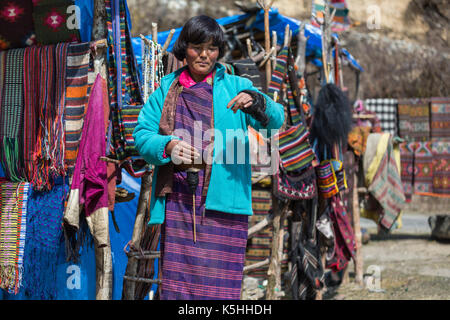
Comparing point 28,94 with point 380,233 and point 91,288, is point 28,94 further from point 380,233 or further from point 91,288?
point 380,233

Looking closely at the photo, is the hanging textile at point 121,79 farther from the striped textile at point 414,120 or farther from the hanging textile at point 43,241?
the striped textile at point 414,120

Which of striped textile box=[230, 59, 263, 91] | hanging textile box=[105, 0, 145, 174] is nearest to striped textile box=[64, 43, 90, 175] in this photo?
hanging textile box=[105, 0, 145, 174]

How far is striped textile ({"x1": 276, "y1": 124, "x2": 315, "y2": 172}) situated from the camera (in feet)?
14.0

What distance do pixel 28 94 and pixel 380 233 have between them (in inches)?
327

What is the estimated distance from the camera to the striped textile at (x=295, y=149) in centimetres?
426

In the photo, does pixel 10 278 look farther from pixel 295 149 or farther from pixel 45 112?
pixel 295 149

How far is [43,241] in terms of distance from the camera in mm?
3439

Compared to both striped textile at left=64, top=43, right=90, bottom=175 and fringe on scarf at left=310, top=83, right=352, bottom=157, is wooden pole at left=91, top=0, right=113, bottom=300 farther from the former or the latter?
fringe on scarf at left=310, top=83, right=352, bottom=157

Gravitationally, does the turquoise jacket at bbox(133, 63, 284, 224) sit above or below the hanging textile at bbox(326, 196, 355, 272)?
above

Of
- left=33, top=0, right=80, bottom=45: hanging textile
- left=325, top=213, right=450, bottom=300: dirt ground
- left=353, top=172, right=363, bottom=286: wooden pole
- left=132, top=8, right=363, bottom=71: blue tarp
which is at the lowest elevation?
left=325, top=213, right=450, bottom=300: dirt ground

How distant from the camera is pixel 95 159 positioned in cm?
309

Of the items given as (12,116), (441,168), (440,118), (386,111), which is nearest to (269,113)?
(12,116)

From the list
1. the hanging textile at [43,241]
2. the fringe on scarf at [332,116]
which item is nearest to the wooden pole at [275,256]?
the fringe on scarf at [332,116]

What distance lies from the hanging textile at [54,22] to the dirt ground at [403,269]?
407 centimetres
